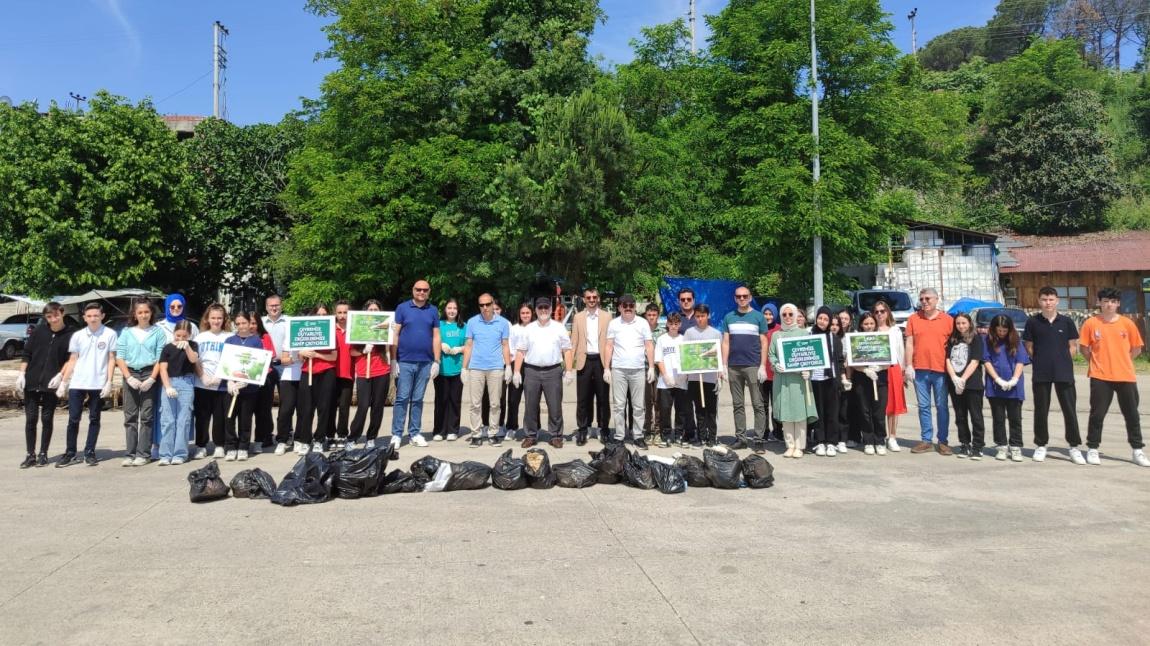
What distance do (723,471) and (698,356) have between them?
7.58 ft

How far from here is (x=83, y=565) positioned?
5.13 metres

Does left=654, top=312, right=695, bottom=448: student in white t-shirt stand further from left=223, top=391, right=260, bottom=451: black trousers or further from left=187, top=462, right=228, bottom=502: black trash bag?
left=187, top=462, right=228, bottom=502: black trash bag

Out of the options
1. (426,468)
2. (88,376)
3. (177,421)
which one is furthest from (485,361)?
(88,376)

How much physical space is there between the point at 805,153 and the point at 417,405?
55.9 ft

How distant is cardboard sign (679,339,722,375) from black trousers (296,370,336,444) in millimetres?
4348

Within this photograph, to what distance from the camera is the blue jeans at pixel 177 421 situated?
28.1ft

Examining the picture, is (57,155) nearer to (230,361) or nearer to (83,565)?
(230,361)

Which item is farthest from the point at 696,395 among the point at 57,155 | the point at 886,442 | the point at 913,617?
the point at 57,155

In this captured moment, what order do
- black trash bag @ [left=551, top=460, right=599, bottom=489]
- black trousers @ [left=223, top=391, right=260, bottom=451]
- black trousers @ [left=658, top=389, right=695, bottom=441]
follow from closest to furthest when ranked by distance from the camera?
black trash bag @ [left=551, top=460, right=599, bottom=489] < black trousers @ [left=223, top=391, right=260, bottom=451] < black trousers @ [left=658, top=389, right=695, bottom=441]

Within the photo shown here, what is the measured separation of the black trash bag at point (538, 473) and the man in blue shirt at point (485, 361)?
2430 millimetres

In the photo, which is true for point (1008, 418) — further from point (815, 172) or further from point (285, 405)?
point (815, 172)

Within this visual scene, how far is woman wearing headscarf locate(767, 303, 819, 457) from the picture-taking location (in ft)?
28.7

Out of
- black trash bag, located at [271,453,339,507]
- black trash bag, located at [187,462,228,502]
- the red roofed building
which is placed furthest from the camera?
the red roofed building

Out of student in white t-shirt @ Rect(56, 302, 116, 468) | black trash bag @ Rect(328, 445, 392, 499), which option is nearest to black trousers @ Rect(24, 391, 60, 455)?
student in white t-shirt @ Rect(56, 302, 116, 468)
